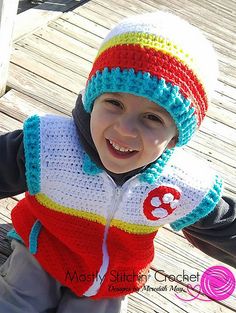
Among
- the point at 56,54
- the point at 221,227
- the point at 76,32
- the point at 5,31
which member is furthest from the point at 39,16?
the point at 221,227

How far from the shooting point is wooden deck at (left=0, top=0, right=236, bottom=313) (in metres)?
1.82

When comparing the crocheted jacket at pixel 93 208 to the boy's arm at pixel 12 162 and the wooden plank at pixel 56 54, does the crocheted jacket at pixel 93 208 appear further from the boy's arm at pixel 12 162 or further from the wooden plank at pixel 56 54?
the wooden plank at pixel 56 54

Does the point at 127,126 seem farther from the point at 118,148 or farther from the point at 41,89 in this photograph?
the point at 41,89

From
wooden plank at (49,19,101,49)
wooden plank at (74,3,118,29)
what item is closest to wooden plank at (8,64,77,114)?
wooden plank at (49,19,101,49)

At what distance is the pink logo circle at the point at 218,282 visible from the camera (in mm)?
1834

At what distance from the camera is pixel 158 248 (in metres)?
1.93

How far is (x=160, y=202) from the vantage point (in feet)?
4.82

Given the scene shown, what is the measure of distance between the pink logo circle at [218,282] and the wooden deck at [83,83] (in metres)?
0.02

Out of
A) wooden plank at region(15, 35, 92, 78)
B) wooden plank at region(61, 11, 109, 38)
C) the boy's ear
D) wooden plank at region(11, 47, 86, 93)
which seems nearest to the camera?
the boy's ear

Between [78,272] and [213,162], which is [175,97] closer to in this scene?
A: [78,272]

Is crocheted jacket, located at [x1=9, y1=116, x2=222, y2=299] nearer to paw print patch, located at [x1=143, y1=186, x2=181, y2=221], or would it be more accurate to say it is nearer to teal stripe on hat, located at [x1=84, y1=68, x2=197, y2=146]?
paw print patch, located at [x1=143, y1=186, x2=181, y2=221]

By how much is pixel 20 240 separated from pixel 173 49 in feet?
2.51

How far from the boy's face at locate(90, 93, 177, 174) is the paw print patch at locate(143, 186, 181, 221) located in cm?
16

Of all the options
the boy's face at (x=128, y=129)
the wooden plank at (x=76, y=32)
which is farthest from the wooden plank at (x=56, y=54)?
the boy's face at (x=128, y=129)
